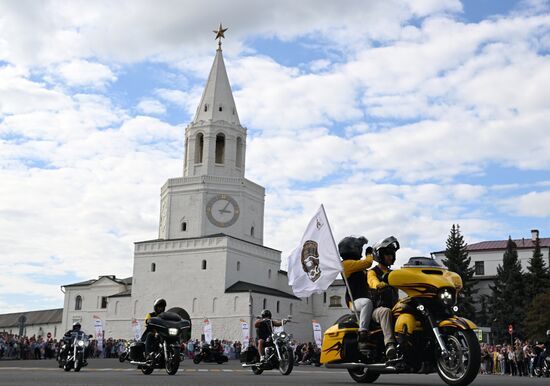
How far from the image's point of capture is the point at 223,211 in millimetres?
72812

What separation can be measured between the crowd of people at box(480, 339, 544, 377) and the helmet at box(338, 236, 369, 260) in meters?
21.0

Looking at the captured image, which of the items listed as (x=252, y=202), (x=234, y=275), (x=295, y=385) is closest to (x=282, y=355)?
(x=295, y=385)

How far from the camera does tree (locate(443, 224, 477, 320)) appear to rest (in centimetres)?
7256

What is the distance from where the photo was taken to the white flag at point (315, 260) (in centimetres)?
1162

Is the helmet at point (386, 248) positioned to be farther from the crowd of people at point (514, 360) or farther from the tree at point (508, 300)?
the tree at point (508, 300)

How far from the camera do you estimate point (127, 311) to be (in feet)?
232

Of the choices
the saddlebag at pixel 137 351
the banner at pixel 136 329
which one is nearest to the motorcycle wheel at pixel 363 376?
the saddlebag at pixel 137 351

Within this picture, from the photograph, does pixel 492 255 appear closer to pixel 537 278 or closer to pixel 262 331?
pixel 537 278

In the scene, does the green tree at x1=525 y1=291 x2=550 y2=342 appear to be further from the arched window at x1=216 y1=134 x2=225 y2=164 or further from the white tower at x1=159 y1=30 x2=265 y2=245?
the arched window at x1=216 y1=134 x2=225 y2=164

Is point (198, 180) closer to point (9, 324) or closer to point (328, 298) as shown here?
point (328, 298)

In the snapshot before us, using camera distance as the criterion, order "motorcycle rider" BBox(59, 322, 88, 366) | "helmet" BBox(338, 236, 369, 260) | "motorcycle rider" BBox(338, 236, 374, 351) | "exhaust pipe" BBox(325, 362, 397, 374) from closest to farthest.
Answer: "exhaust pipe" BBox(325, 362, 397, 374) < "motorcycle rider" BBox(338, 236, 374, 351) < "helmet" BBox(338, 236, 369, 260) < "motorcycle rider" BBox(59, 322, 88, 366)

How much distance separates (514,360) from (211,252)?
3950 centimetres

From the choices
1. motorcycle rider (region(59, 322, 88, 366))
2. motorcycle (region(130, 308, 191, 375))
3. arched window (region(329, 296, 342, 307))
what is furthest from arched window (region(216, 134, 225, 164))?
motorcycle (region(130, 308, 191, 375))

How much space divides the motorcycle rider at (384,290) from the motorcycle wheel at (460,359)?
78 cm
